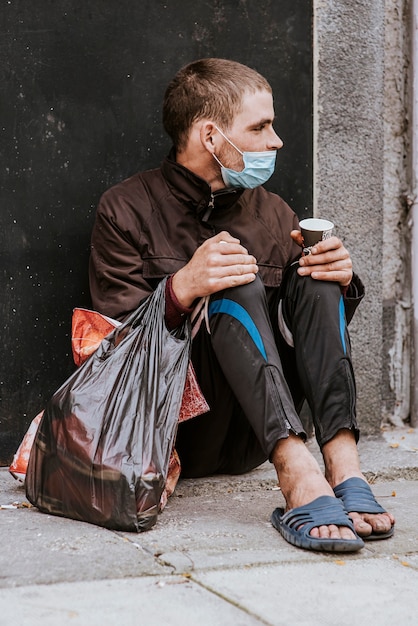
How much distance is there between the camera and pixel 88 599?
1.97 metres

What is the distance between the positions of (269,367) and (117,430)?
466 mm

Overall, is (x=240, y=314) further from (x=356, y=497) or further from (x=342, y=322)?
(x=356, y=497)

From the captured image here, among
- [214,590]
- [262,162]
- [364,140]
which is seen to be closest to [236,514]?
[214,590]

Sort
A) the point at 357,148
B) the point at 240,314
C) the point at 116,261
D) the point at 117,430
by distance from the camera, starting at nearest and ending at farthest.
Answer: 1. the point at 117,430
2. the point at 240,314
3. the point at 116,261
4. the point at 357,148

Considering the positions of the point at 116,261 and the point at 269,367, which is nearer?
the point at 269,367

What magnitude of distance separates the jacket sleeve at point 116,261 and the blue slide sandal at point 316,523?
0.83 metres

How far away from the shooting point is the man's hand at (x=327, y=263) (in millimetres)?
2881

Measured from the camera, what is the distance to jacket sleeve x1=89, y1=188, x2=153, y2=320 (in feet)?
9.71

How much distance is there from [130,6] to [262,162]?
87cm

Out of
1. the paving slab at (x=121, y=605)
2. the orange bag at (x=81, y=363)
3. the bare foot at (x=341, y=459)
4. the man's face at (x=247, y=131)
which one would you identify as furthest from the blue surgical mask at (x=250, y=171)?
the paving slab at (x=121, y=605)

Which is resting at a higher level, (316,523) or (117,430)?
(117,430)

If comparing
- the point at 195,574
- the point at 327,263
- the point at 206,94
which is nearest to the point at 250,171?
the point at 206,94

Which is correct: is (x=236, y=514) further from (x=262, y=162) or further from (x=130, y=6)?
(x=130, y=6)

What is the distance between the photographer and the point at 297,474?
8.57 ft
